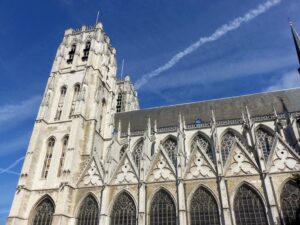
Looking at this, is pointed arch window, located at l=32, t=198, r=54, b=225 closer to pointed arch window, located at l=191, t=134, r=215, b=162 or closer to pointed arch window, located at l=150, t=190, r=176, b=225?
pointed arch window, located at l=150, t=190, r=176, b=225

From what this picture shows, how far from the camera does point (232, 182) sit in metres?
17.7

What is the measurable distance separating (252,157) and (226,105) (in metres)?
11.1

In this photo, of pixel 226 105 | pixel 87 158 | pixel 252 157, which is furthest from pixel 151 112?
pixel 252 157

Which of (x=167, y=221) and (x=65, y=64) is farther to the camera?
(x=65, y=64)

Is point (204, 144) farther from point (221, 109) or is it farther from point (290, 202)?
point (290, 202)

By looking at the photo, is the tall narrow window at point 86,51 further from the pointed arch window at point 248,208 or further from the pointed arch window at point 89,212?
the pointed arch window at point 248,208

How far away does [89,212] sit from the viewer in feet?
64.1

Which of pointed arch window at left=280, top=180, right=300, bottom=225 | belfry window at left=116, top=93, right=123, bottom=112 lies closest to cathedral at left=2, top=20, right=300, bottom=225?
pointed arch window at left=280, top=180, right=300, bottom=225


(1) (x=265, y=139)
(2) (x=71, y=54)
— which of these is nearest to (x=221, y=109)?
(1) (x=265, y=139)

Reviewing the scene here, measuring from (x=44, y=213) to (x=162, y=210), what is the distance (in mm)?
9510

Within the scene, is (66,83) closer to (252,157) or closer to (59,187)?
(59,187)

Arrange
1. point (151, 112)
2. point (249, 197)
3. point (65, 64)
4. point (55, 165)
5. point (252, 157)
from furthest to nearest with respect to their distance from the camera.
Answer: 1. point (151, 112)
2. point (65, 64)
3. point (55, 165)
4. point (252, 157)
5. point (249, 197)

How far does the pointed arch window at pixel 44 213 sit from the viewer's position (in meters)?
20.0

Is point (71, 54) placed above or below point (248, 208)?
above
